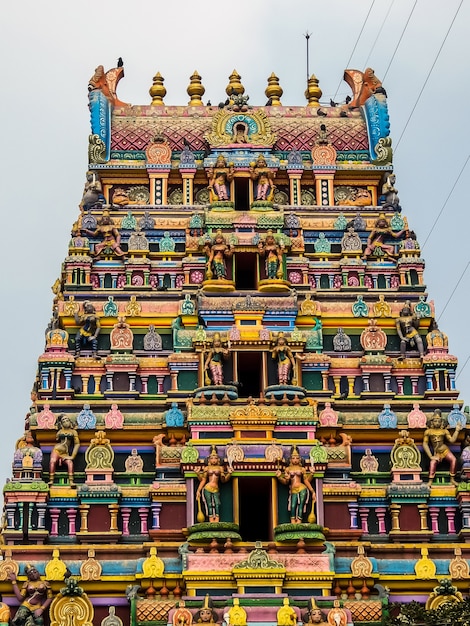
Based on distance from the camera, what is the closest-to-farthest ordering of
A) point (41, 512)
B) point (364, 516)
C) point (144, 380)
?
point (41, 512) < point (364, 516) < point (144, 380)

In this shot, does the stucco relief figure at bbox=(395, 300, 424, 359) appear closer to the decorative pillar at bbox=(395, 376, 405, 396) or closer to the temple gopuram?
the temple gopuram

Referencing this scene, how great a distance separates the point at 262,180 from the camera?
55344mm

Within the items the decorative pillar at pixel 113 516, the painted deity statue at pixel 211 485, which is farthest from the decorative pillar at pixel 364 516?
the decorative pillar at pixel 113 516

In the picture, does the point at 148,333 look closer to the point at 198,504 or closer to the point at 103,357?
the point at 103,357

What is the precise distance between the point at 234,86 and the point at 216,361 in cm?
1448

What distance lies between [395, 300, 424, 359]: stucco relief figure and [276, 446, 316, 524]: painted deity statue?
600 centimetres

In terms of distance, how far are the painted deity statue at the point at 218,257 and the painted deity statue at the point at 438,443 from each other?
776 centimetres

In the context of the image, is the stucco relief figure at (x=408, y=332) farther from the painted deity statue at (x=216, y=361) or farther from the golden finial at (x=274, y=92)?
the golden finial at (x=274, y=92)

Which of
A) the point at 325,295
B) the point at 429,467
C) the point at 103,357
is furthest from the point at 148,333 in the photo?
the point at 429,467

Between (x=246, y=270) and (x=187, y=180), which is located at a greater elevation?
(x=187, y=180)

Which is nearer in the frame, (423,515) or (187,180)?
(423,515)

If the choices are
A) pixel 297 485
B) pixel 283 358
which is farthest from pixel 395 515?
pixel 283 358

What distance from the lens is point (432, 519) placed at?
4712cm

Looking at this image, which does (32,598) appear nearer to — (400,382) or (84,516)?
(84,516)
